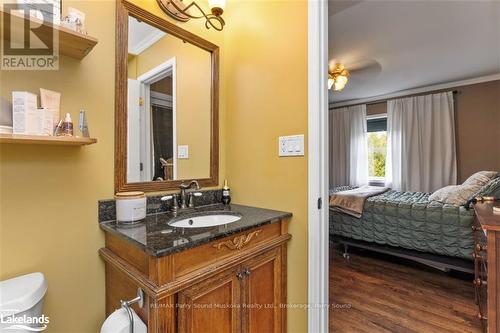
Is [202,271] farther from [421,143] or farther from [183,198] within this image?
[421,143]

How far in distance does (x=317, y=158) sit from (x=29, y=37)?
1.31m

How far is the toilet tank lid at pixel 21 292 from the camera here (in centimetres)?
78

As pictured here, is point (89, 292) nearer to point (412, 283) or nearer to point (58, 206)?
point (58, 206)

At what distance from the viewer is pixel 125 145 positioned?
1229mm

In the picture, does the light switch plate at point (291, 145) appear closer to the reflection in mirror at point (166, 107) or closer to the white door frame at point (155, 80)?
the reflection in mirror at point (166, 107)

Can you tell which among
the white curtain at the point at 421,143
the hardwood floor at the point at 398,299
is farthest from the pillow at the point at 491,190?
the white curtain at the point at 421,143

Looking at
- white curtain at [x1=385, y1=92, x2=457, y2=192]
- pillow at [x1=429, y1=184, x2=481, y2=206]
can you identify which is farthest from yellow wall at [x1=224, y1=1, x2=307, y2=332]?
white curtain at [x1=385, y1=92, x2=457, y2=192]

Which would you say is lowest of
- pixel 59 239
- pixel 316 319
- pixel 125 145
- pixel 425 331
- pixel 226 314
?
pixel 425 331

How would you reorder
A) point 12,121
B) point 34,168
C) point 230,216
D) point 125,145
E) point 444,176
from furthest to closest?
1. point 444,176
2. point 230,216
3. point 125,145
4. point 34,168
5. point 12,121

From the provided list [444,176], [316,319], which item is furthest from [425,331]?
[444,176]

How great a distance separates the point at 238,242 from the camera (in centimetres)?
109

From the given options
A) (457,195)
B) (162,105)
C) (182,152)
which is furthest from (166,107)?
(457,195)

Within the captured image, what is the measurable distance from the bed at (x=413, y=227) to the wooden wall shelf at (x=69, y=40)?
2847mm

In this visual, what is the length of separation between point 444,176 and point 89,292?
15.5ft
